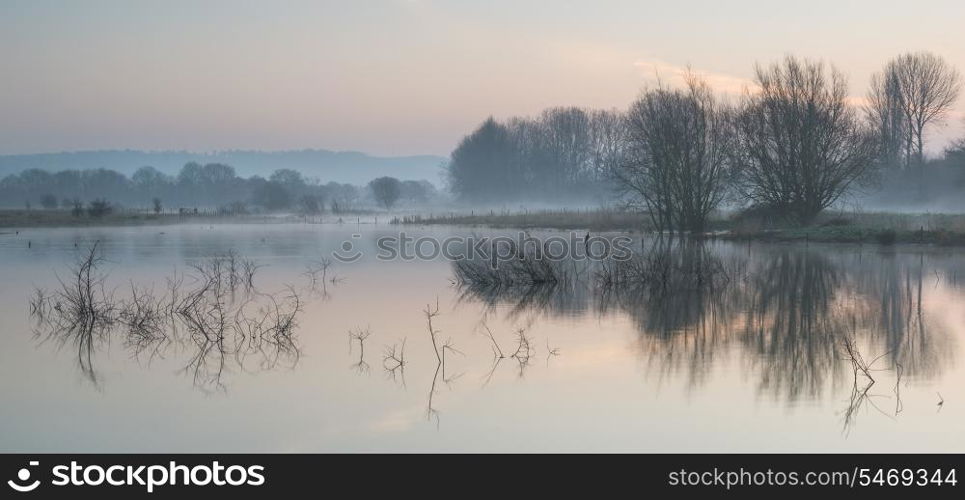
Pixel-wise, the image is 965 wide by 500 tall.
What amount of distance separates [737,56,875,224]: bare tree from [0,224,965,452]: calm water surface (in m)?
19.5

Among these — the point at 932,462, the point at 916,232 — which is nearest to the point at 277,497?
the point at 932,462

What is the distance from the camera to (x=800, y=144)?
37.9 meters

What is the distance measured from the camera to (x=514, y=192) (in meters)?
101

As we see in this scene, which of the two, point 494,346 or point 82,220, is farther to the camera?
point 82,220

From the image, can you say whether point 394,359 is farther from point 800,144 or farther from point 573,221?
point 573,221

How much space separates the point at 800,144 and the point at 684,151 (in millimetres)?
4993

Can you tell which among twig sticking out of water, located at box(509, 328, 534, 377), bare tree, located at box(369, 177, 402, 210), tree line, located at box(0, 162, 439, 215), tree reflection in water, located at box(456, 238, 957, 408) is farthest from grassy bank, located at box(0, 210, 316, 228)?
tree line, located at box(0, 162, 439, 215)

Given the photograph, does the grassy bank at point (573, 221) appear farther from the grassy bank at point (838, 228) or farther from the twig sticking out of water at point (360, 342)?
the twig sticking out of water at point (360, 342)

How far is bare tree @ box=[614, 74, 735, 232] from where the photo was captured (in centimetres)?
3747

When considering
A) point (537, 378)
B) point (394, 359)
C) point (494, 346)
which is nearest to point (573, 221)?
point (494, 346)

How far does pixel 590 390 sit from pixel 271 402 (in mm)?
3280

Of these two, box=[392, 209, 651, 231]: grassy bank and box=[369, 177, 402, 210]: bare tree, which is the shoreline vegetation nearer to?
box=[392, 209, 651, 231]: grassy bank

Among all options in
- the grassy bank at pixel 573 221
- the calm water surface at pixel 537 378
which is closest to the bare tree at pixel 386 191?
the grassy bank at pixel 573 221

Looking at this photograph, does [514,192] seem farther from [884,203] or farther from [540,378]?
[540,378]
